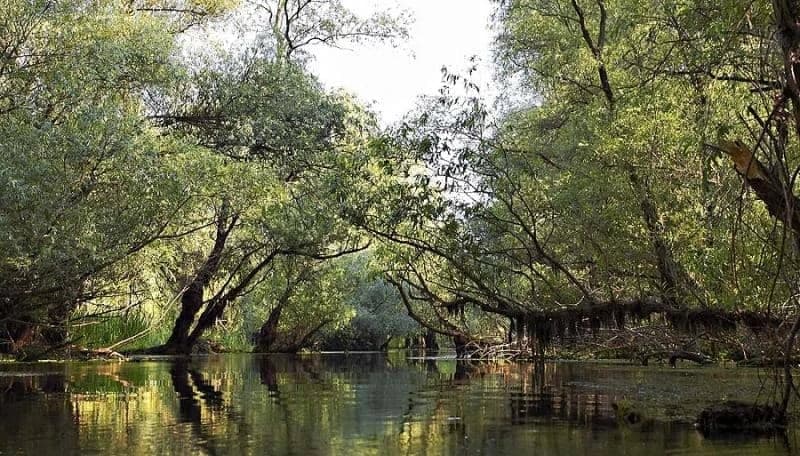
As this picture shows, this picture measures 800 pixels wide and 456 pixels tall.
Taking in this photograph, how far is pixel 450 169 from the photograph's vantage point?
50.8ft

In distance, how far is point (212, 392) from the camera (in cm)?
1527

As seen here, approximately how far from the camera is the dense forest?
1250 cm

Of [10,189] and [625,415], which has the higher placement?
[10,189]

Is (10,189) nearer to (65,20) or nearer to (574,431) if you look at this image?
(65,20)

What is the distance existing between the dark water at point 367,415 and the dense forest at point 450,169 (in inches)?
53.4

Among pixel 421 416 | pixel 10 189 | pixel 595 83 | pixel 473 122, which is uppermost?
pixel 595 83

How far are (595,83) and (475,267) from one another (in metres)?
7.79

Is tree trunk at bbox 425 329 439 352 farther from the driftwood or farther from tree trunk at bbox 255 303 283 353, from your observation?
the driftwood

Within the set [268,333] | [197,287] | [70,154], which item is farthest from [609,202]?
[268,333]

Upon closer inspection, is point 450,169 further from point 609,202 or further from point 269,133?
point 269,133

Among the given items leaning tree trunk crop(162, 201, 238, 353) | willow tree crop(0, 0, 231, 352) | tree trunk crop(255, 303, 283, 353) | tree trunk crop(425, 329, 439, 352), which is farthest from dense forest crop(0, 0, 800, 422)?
tree trunk crop(425, 329, 439, 352)

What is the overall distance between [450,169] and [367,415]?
563 centimetres

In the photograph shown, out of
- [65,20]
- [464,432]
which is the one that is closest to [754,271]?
[464,432]

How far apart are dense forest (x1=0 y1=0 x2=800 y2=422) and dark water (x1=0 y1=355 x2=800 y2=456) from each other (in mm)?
1357
